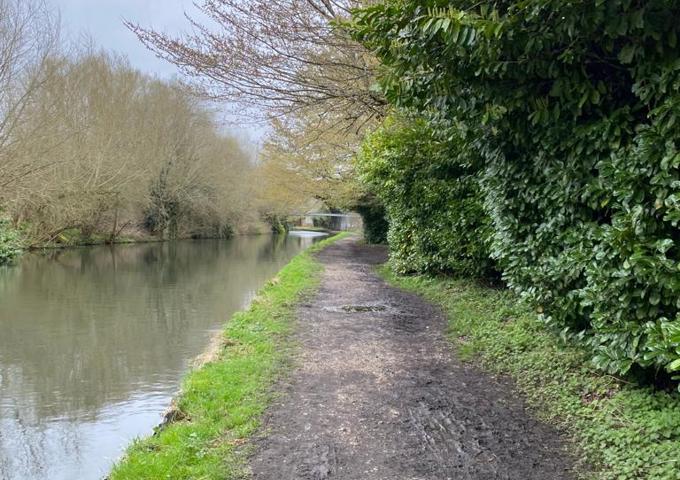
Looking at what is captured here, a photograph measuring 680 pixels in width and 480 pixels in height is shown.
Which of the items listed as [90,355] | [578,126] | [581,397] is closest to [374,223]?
[90,355]

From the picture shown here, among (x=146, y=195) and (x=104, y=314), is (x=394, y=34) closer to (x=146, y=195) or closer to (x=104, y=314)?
(x=104, y=314)

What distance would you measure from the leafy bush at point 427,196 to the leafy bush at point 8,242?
15.9m

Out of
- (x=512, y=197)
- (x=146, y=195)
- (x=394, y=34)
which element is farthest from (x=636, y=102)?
(x=146, y=195)

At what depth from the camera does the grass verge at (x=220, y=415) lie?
12.2 ft

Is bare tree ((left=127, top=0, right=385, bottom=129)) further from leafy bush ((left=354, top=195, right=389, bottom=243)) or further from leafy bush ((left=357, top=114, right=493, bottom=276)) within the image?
leafy bush ((left=354, top=195, right=389, bottom=243))

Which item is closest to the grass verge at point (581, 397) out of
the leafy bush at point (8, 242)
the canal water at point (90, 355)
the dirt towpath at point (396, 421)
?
the dirt towpath at point (396, 421)

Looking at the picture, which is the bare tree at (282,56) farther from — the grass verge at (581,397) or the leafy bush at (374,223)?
the leafy bush at (374,223)

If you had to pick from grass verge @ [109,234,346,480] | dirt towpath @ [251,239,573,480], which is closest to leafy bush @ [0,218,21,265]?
grass verge @ [109,234,346,480]

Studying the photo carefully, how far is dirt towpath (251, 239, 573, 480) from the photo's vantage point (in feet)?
11.5

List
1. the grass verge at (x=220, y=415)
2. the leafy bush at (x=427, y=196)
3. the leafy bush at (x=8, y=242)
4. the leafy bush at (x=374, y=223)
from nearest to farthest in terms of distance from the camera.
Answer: the grass verge at (x=220, y=415) → the leafy bush at (x=427, y=196) → the leafy bush at (x=8, y=242) → the leafy bush at (x=374, y=223)

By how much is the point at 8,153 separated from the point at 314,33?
620 inches

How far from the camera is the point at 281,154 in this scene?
23.8m

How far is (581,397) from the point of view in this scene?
169 inches

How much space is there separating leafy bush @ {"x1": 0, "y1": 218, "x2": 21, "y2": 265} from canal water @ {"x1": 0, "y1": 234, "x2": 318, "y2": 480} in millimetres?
2856
